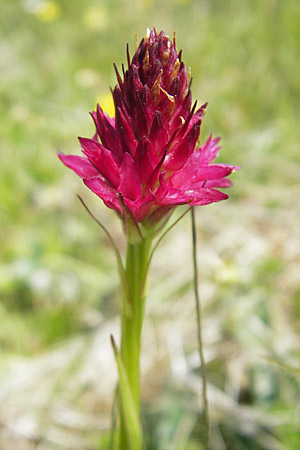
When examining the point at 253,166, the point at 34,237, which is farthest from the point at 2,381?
the point at 253,166

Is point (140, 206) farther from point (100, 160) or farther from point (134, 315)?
point (134, 315)

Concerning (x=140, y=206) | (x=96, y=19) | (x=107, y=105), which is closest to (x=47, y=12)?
(x=96, y=19)

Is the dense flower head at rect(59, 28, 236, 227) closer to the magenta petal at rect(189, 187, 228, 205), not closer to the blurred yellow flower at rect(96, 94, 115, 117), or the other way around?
the magenta petal at rect(189, 187, 228, 205)

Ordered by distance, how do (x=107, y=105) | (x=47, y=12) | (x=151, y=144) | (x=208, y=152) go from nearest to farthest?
(x=151, y=144) → (x=208, y=152) → (x=107, y=105) → (x=47, y=12)

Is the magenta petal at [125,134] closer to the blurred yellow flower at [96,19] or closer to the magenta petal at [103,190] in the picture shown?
the magenta petal at [103,190]

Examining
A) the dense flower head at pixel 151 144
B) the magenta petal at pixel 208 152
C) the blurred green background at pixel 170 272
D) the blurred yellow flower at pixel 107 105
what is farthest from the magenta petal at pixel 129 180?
the blurred yellow flower at pixel 107 105

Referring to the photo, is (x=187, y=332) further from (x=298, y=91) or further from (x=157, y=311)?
(x=298, y=91)
